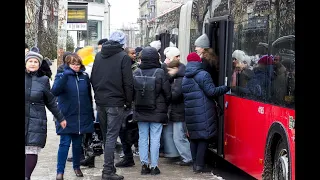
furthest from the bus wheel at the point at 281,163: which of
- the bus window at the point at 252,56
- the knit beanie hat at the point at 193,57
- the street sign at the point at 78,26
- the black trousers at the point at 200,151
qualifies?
the street sign at the point at 78,26

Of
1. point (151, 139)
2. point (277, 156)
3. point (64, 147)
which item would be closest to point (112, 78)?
A: point (64, 147)

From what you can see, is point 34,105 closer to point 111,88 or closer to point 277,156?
point 111,88

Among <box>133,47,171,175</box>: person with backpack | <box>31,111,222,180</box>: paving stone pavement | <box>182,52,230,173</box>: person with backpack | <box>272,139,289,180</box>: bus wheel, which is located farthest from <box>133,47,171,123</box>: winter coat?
<box>272,139,289,180</box>: bus wheel

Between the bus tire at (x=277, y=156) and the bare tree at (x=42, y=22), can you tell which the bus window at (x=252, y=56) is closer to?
the bus tire at (x=277, y=156)

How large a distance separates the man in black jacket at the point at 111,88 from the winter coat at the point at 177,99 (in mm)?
1176

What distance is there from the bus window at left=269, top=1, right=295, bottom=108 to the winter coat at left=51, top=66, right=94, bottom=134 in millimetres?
2573

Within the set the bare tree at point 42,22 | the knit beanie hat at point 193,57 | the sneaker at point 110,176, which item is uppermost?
the bare tree at point 42,22

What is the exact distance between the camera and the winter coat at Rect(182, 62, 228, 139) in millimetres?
8461

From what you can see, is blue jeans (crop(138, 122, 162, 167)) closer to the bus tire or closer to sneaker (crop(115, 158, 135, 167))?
sneaker (crop(115, 158, 135, 167))

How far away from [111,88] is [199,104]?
53.3 inches

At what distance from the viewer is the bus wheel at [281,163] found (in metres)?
6.14

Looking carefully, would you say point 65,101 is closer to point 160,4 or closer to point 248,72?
point 248,72

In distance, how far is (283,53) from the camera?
6.14 meters
